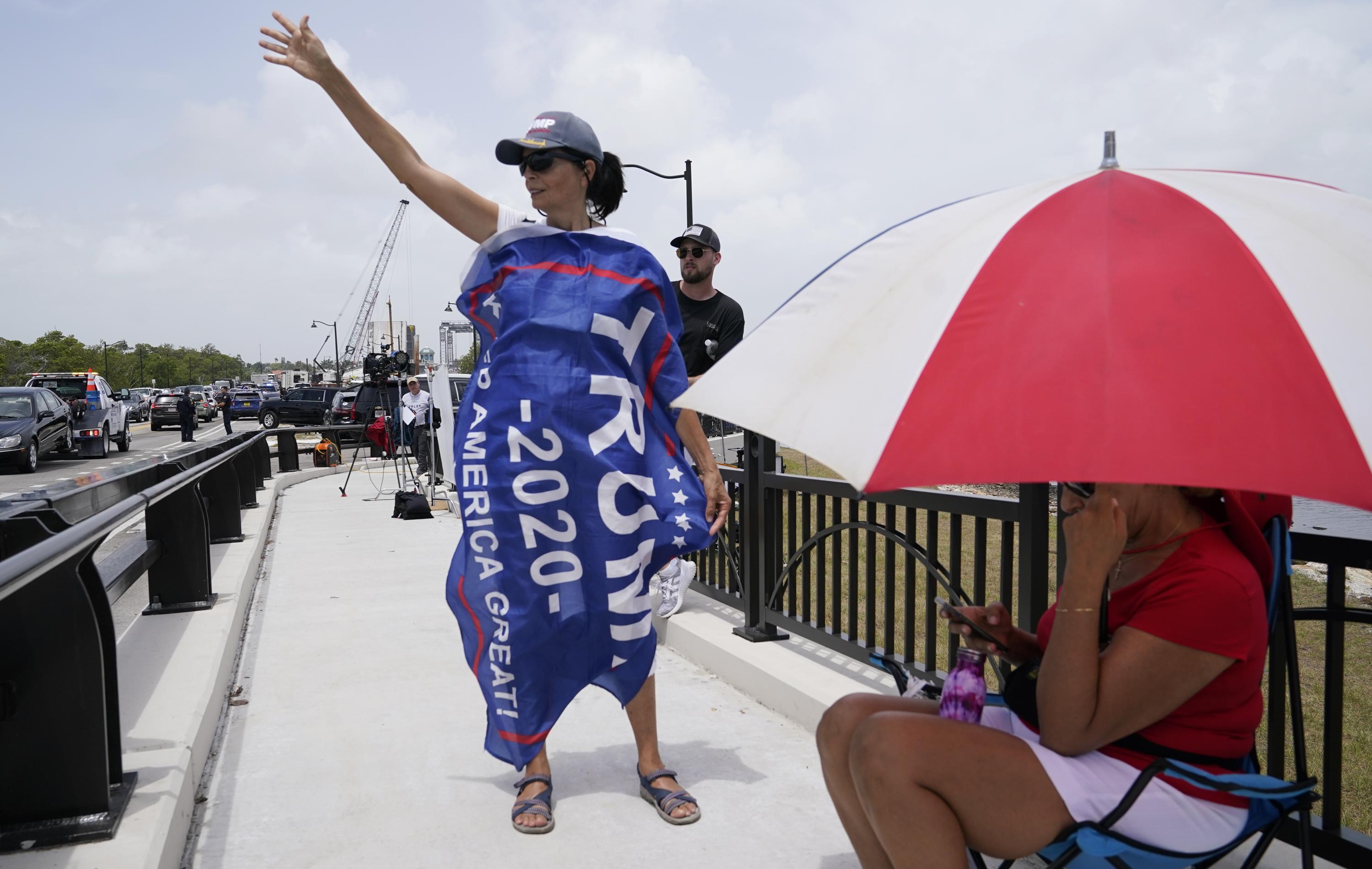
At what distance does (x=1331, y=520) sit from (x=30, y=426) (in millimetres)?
22795

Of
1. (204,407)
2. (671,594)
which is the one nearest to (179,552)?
(671,594)

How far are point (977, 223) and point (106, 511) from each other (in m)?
2.43

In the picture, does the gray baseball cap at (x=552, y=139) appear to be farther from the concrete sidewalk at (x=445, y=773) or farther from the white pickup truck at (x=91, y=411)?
the white pickup truck at (x=91, y=411)

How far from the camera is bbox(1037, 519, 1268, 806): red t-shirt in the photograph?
165 centimetres

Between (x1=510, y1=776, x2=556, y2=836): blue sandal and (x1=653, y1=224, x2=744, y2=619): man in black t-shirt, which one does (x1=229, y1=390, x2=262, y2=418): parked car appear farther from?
(x1=510, y1=776, x2=556, y2=836): blue sandal

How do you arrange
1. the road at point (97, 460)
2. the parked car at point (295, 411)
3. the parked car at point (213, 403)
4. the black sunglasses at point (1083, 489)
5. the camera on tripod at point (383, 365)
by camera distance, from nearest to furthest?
the black sunglasses at point (1083, 489), the road at point (97, 460), the camera on tripod at point (383, 365), the parked car at point (295, 411), the parked car at point (213, 403)

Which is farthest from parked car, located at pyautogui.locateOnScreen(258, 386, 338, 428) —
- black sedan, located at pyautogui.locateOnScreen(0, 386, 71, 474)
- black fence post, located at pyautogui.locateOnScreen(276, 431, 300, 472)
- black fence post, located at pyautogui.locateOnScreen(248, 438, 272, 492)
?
black fence post, located at pyautogui.locateOnScreen(248, 438, 272, 492)

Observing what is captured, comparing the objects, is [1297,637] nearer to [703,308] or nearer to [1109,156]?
[703,308]

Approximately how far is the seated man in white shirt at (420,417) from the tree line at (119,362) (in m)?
46.0

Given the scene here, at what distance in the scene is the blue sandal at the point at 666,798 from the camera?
2.93m

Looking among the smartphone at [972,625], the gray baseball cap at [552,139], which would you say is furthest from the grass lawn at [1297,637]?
the gray baseball cap at [552,139]

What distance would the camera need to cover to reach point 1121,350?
4.57 feet

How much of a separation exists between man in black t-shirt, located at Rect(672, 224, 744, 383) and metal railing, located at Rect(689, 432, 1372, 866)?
1.44ft

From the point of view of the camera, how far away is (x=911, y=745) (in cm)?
181
